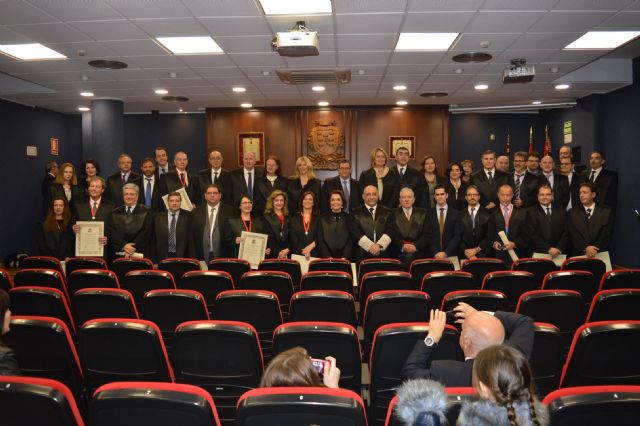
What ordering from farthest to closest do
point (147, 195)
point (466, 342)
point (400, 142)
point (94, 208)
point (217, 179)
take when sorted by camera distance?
point (400, 142) → point (217, 179) → point (147, 195) → point (94, 208) → point (466, 342)

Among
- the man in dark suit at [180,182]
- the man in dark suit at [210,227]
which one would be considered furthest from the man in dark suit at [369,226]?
the man in dark suit at [180,182]

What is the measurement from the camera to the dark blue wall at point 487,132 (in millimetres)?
14000

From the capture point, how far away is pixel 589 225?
6277 mm

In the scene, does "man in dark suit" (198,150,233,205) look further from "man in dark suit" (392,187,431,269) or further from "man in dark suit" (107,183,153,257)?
"man in dark suit" (392,187,431,269)

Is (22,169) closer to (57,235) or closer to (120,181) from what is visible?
(120,181)

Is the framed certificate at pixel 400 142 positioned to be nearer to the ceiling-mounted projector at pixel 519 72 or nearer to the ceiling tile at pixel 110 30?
the ceiling-mounted projector at pixel 519 72

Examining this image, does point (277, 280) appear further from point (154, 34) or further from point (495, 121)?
point (495, 121)

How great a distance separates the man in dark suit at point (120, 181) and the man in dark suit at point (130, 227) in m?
1.55

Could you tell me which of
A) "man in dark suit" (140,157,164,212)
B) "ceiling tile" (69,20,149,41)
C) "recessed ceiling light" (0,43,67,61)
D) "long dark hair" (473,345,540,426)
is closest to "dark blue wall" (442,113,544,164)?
"man in dark suit" (140,157,164,212)

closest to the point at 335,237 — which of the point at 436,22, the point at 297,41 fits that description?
the point at 297,41

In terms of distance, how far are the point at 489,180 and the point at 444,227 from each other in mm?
1747

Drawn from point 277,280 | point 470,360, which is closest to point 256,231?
point 277,280

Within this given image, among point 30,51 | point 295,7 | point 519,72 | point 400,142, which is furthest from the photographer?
point 400,142

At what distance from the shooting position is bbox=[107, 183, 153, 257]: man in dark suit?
6523 mm
